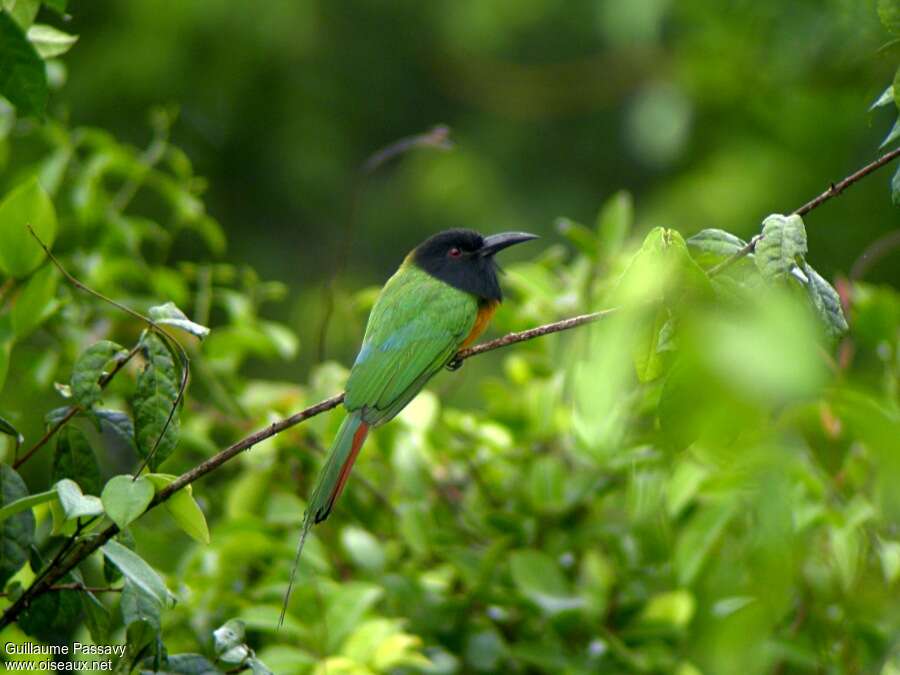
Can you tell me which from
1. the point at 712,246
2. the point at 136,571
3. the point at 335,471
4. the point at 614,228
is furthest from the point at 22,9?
the point at 614,228

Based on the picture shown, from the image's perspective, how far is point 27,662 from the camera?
1.94 meters

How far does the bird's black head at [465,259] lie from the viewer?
9.90ft

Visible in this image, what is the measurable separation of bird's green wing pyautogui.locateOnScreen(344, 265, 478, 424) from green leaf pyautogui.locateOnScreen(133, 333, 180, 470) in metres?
0.69

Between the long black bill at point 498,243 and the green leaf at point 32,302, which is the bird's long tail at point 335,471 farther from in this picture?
the long black bill at point 498,243

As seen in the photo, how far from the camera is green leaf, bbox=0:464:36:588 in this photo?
1.67 meters

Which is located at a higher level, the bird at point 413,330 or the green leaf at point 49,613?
the green leaf at point 49,613

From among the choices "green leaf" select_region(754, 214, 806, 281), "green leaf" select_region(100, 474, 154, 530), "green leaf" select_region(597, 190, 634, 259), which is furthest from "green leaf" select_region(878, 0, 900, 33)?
"green leaf" select_region(597, 190, 634, 259)

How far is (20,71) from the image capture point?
150cm

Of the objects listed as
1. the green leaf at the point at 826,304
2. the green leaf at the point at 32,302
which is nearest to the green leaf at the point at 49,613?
the green leaf at the point at 32,302

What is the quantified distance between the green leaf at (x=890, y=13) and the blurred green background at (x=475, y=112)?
3963mm

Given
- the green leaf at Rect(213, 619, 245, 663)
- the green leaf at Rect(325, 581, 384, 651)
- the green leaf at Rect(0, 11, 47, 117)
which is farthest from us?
the green leaf at Rect(325, 581, 384, 651)

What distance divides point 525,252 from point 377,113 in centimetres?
247

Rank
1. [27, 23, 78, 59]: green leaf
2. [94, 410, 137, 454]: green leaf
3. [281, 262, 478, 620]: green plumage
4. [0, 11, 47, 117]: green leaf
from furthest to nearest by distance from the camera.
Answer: [281, 262, 478, 620]: green plumage < [27, 23, 78, 59]: green leaf < [94, 410, 137, 454]: green leaf < [0, 11, 47, 117]: green leaf

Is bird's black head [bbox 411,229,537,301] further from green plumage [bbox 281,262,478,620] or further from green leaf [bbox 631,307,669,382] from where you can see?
green leaf [bbox 631,307,669,382]
